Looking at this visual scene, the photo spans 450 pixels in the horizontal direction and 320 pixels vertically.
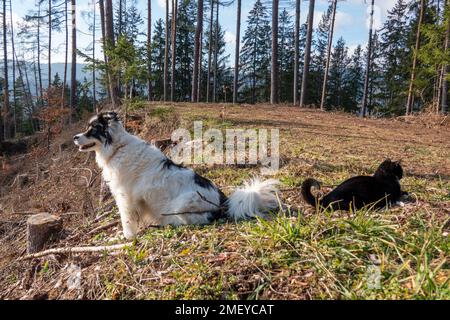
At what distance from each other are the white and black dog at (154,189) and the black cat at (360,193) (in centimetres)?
52

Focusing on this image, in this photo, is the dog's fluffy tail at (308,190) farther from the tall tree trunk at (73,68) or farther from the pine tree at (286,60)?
the pine tree at (286,60)

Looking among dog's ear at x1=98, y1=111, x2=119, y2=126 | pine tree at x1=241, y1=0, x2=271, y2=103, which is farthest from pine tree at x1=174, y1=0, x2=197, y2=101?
dog's ear at x1=98, y1=111, x2=119, y2=126

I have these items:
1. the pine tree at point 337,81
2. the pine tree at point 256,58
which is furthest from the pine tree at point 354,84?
the pine tree at point 256,58

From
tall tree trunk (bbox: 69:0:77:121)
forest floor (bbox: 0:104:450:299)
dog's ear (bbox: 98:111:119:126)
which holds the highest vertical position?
tall tree trunk (bbox: 69:0:77:121)

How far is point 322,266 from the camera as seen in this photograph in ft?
7.37

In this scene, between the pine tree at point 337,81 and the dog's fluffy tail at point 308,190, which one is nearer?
the dog's fluffy tail at point 308,190

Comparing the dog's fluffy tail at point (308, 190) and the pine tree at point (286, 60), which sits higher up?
the pine tree at point (286, 60)

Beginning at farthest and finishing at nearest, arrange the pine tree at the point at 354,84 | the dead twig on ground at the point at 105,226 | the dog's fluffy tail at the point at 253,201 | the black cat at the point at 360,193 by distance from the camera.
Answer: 1. the pine tree at the point at 354,84
2. the dead twig on ground at the point at 105,226
3. the black cat at the point at 360,193
4. the dog's fluffy tail at the point at 253,201

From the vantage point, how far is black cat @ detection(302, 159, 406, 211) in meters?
3.92

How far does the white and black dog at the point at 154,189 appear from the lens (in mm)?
3873

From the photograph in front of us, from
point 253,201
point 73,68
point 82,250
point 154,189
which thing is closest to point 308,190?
point 253,201

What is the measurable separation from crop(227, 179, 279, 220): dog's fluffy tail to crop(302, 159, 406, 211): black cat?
1.48ft

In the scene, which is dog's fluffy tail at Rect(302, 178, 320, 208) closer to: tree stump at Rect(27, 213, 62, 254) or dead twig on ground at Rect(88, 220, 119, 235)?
dead twig on ground at Rect(88, 220, 119, 235)

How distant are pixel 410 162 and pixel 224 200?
484 centimetres
